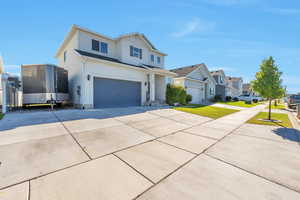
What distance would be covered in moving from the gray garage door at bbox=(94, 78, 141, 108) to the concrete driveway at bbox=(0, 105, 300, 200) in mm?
6498

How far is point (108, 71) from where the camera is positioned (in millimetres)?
10797

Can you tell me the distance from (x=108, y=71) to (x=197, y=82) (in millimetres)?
15991

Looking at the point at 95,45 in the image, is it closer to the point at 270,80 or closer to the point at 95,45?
the point at 95,45

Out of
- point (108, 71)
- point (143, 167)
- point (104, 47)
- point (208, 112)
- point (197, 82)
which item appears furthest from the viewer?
point (197, 82)

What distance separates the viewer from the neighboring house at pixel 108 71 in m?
9.95

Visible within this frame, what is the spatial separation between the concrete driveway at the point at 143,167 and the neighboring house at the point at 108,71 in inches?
256

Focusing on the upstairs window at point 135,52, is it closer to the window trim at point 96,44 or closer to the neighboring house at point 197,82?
the window trim at point 96,44

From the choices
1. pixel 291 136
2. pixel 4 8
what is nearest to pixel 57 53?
pixel 4 8

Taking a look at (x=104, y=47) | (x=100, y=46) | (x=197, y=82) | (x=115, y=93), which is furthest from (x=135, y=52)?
(x=197, y=82)

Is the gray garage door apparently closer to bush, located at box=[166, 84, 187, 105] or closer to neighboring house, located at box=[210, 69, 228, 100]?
bush, located at box=[166, 84, 187, 105]

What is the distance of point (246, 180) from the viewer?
2.15 meters

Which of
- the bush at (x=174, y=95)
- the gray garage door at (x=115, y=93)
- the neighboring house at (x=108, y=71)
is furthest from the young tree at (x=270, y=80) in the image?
the gray garage door at (x=115, y=93)

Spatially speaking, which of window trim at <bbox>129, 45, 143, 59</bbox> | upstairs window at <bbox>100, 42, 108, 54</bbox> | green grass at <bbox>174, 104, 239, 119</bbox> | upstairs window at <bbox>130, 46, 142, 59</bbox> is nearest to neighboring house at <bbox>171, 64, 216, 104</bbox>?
window trim at <bbox>129, 45, 143, 59</bbox>

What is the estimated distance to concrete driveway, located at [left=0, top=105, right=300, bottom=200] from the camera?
1.81m
